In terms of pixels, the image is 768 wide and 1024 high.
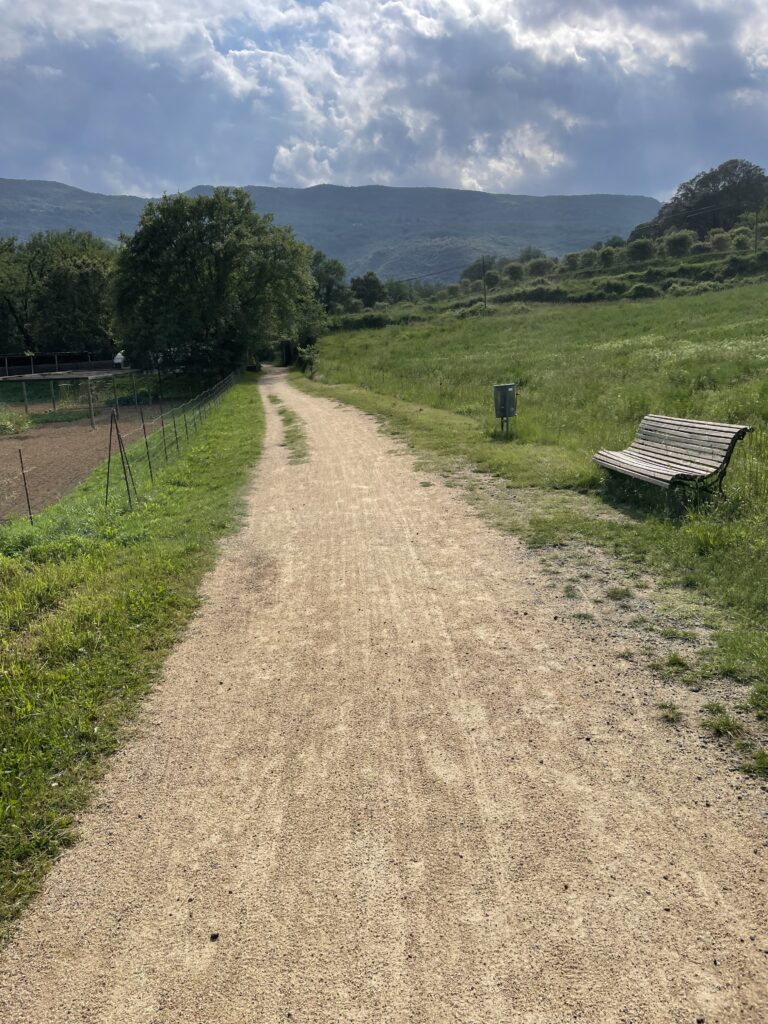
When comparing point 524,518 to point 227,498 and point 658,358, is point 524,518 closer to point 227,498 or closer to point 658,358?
point 227,498

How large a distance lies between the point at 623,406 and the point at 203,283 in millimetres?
38651

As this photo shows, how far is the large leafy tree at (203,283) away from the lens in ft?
145

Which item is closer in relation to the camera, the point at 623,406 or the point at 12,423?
the point at 623,406

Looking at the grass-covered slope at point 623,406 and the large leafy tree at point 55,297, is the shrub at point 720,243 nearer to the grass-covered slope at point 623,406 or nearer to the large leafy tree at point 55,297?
the grass-covered slope at point 623,406

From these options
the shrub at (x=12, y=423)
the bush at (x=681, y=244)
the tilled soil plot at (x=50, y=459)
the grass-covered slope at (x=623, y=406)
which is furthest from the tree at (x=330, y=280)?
the shrub at (x=12, y=423)

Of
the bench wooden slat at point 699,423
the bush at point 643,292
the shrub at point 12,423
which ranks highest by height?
the bush at point 643,292

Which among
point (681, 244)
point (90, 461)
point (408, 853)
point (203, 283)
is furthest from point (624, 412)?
point (681, 244)

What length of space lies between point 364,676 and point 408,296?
127 metres

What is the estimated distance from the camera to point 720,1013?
86.7 inches

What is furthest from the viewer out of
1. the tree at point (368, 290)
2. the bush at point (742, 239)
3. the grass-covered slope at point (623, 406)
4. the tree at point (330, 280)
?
the tree at point (368, 290)

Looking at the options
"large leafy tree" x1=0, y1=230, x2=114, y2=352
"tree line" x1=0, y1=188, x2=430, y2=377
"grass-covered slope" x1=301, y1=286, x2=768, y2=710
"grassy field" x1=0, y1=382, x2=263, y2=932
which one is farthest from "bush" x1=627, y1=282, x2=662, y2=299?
"grassy field" x1=0, y1=382, x2=263, y2=932

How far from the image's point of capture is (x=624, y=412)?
45.0 feet

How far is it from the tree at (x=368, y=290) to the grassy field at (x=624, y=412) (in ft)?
229

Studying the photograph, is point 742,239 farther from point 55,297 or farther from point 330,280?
point 55,297
